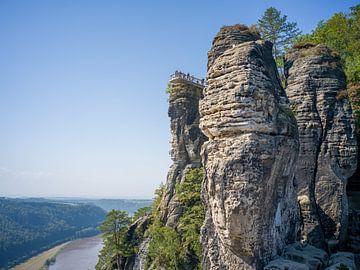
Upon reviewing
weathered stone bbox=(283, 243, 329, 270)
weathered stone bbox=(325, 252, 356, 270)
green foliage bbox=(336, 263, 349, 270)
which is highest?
weathered stone bbox=(283, 243, 329, 270)

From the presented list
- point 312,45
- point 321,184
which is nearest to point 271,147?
point 321,184

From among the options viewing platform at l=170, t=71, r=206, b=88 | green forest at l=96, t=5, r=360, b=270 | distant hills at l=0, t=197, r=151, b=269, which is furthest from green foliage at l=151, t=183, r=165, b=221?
distant hills at l=0, t=197, r=151, b=269

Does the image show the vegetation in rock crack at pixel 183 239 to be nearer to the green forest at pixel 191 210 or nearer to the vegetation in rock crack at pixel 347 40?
the green forest at pixel 191 210

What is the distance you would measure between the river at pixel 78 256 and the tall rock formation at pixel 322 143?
9082 centimetres

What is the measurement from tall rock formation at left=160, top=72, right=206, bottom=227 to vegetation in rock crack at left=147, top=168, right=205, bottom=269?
143 inches

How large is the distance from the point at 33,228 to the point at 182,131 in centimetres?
14628

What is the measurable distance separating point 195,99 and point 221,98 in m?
25.0

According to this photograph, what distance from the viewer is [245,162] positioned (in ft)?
42.2

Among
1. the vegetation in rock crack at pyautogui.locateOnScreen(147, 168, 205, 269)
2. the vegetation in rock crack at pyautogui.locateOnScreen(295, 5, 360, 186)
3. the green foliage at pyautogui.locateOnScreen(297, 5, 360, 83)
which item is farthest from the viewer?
the green foliage at pyautogui.locateOnScreen(297, 5, 360, 83)

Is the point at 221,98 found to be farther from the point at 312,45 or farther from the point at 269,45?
the point at 312,45

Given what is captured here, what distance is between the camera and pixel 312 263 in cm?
1473

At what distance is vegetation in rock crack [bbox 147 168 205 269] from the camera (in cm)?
2759

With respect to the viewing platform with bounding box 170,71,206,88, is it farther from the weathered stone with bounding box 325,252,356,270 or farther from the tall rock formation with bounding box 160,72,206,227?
the weathered stone with bounding box 325,252,356,270

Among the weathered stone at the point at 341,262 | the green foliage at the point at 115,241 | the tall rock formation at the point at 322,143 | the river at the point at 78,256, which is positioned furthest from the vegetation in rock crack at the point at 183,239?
the river at the point at 78,256
